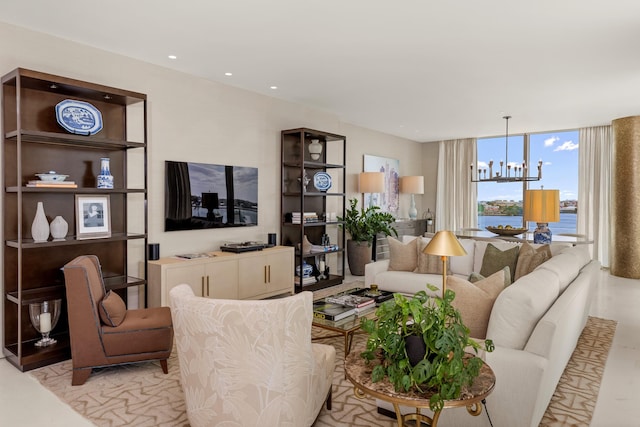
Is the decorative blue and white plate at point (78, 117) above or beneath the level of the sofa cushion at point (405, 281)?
above

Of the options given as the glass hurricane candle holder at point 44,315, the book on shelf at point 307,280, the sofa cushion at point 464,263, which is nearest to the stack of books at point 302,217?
the book on shelf at point 307,280

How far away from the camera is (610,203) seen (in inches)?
295

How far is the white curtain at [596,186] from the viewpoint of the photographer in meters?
7.72

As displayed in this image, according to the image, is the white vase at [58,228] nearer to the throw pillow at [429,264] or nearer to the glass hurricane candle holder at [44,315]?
the glass hurricane candle holder at [44,315]

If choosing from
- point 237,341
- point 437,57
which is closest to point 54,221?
point 237,341

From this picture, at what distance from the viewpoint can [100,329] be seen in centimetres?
288

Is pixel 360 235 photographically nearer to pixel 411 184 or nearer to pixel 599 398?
pixel 411 184

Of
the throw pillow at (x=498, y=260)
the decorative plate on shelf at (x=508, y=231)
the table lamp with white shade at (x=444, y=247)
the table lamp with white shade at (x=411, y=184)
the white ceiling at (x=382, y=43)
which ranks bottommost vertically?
the throw pillow at (x=498, y=260)

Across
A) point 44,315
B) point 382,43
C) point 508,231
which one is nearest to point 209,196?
point 44,315

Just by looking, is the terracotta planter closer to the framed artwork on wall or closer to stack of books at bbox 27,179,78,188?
the framed artwork on wall

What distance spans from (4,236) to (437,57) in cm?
409

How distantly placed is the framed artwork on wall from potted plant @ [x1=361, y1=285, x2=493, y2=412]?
6368mm

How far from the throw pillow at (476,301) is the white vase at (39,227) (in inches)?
120

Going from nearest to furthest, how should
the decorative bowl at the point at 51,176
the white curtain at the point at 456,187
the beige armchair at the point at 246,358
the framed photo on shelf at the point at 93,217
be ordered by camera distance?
the beige armchair at the point at 246,358
the decorative bowl at the point at 51,176
the framed photo on shelf at the point at 93,217
the white curtain at the point at 456,187
